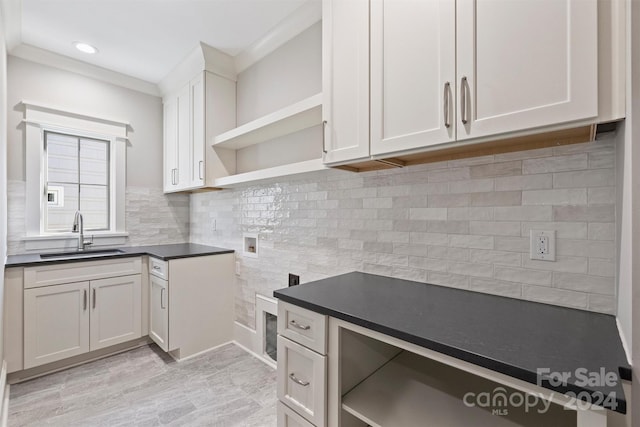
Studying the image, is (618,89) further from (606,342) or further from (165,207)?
(165,207)

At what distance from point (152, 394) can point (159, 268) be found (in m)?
1.00

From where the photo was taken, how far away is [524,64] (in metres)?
0.99

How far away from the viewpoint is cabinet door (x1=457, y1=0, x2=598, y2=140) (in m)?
0.88

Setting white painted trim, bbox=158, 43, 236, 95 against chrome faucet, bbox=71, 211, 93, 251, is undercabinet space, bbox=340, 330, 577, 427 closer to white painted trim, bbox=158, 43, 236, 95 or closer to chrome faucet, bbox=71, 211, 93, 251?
white painted trim, bbox=158, 43, 236, 95

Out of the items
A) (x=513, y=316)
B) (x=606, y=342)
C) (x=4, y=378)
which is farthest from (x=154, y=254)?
(x=606, y=342)

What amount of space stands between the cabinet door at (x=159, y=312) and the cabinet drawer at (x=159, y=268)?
0.15ft

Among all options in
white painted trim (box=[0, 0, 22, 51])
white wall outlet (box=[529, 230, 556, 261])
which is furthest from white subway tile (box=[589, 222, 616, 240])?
white painted trim (box=[0, 0, 22, 51])

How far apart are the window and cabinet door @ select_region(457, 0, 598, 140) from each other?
3.47 m

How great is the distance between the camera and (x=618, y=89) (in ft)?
2.77

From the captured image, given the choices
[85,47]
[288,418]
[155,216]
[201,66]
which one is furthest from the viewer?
[155,216]

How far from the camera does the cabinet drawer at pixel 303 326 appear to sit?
122 centimetres

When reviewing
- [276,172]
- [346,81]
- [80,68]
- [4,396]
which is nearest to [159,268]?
[4,396]

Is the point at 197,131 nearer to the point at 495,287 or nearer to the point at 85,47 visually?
the point at 85,47

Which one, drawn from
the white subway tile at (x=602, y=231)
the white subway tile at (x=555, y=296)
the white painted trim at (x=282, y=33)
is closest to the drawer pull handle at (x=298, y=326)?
the white subway tile at (x=555, y=296)
